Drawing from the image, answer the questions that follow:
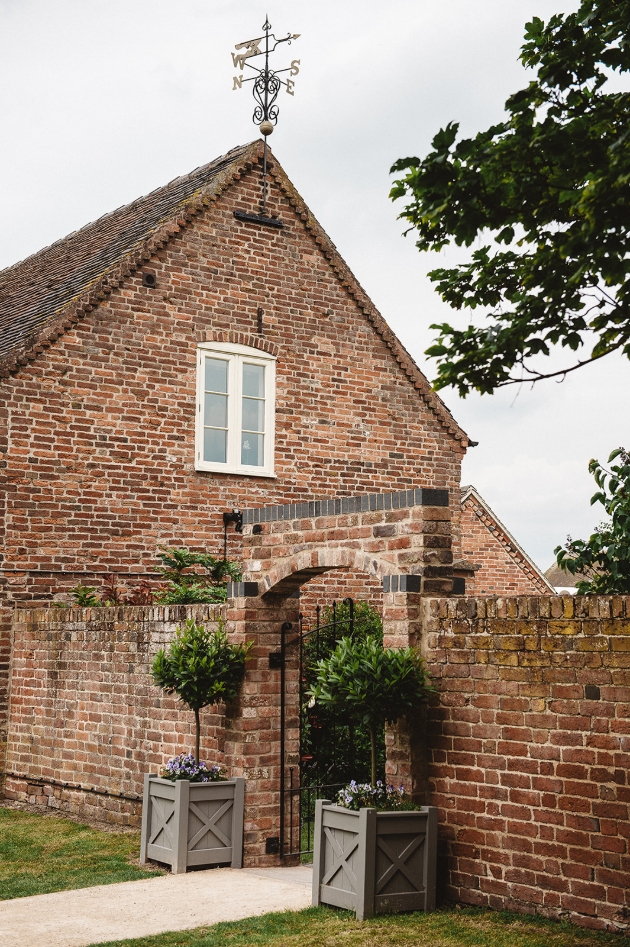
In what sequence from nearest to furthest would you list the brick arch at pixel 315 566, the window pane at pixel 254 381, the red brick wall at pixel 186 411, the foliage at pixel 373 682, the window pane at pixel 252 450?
1. the foliage at pixel 373 682
2. the brick arch at pixel 315 566
3. the red brick wall at pixel 186 411
4. the window pane at pixel 252 450
5. the window pane at pixel 254 381

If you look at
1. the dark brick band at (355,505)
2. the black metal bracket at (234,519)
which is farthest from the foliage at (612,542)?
the black metal bracket at (234,519)

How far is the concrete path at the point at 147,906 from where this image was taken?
7.73 meters

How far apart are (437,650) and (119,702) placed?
16.0ft

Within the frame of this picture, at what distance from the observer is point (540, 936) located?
7.00m

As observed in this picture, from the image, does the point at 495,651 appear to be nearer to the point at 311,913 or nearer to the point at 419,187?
the point at 311,913

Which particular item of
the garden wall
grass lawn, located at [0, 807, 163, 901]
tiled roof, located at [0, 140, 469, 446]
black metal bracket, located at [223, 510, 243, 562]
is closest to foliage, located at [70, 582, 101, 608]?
the garden wall

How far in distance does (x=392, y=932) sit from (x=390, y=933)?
31mm

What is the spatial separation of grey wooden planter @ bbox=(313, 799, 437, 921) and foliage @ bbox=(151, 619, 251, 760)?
78.5 inches

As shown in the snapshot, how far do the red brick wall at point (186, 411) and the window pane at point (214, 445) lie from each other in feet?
0.83

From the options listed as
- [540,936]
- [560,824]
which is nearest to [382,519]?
[560,824]

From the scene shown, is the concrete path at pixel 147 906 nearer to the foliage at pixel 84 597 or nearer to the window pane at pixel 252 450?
the foliage at pixel 84 597

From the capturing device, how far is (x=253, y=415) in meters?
16.4

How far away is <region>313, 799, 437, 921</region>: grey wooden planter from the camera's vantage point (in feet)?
25.3

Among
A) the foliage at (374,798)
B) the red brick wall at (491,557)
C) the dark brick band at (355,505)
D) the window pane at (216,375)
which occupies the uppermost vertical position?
the window pane at (216,375)
